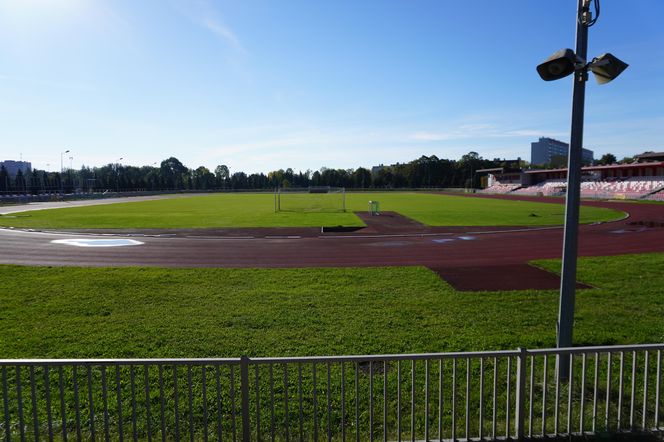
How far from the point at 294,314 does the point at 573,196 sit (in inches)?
223

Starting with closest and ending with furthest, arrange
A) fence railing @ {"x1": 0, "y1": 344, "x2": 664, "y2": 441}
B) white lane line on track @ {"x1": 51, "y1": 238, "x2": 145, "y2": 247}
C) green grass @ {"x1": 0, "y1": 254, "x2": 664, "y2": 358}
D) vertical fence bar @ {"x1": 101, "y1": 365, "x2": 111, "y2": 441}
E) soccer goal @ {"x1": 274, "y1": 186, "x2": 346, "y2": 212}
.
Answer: vertical fence bar @ {"x1": 101, "y1": 365, "x2": 111, "y2": 441}, fence railing @ {"x1": 0, "y1": 344, "x2": 664, "y2": 441}, green grass @ {"x1": 0, "y1": 254, "x2": 664, "y2": 358}, white lane line on track @ {"x1": 51, "y1": 238, "x2": 145, "y2": 247}, soccer goal @ {"x1": 274, "y1": 186, "x2": 346, "y2": 212}

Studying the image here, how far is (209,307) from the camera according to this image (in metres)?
9.47

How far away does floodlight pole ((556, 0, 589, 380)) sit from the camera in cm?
538

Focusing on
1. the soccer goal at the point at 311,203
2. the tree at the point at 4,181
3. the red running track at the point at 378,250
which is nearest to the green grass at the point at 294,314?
the red running track at the point at 378,250

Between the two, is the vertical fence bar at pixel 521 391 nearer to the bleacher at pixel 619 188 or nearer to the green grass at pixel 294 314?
the green grass at pixel 294 314

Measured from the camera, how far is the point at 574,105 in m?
5.54

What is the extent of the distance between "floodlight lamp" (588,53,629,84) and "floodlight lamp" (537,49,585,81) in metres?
0.16

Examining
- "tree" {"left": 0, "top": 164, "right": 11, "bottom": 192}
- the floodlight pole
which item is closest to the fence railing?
the floodlight pole

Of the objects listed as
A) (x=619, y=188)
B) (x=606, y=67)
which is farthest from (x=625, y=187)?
(x=606, y=67)

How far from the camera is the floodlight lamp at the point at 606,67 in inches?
196

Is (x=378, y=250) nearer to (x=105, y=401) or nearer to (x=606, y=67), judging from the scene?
(x=606, y=67)

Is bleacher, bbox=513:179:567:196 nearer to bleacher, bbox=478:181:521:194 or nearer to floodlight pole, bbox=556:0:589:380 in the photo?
bleacher, bbox=478:181:521:194

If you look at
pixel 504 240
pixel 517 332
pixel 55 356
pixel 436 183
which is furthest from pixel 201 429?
pixel 436 183

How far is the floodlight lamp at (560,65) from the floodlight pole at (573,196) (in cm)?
28
